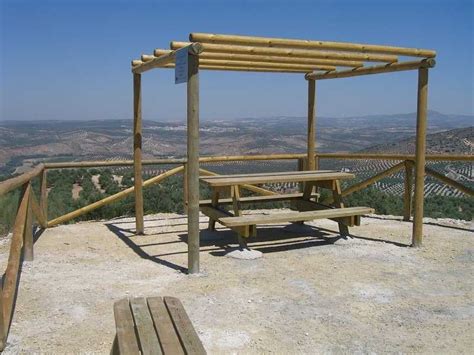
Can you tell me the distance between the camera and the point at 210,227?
7.63m

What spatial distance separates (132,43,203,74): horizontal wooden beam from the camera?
5.07 m

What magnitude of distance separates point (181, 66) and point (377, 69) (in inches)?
126

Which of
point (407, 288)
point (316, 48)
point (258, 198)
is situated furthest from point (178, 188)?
point (407, 288)

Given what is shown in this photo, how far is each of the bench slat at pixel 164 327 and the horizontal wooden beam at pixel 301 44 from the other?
3044 millimetres

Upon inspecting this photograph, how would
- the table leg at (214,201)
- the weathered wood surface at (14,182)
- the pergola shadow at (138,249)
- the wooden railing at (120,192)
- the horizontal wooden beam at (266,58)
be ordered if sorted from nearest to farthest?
1. the weathered wood surface at (14,182)
2. the wooden railing at (120,192)
3. the pergola shadow at (138,249)
4. the horizontal wooden beam at (266,58)
5. the table leg at (214,201)

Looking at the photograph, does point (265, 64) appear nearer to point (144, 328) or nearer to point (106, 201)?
point (106, 201)

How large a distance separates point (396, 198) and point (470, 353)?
317 inches

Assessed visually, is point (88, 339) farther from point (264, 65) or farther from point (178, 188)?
point (178, 188)

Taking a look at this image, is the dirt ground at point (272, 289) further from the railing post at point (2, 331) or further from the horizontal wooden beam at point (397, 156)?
the horizontal wooden beam at point (397, 156)

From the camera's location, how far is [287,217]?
6.36 metres

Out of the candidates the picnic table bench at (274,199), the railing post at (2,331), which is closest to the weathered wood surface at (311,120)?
the picnic table bench at (274,199)

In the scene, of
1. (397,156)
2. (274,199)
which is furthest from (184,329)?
(397,156)

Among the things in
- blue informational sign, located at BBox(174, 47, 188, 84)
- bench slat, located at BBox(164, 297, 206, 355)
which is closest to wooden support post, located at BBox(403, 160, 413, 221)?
blue informational sign, located at BBox(174, 47, 188, 84)

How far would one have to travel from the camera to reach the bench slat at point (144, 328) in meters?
2.47
